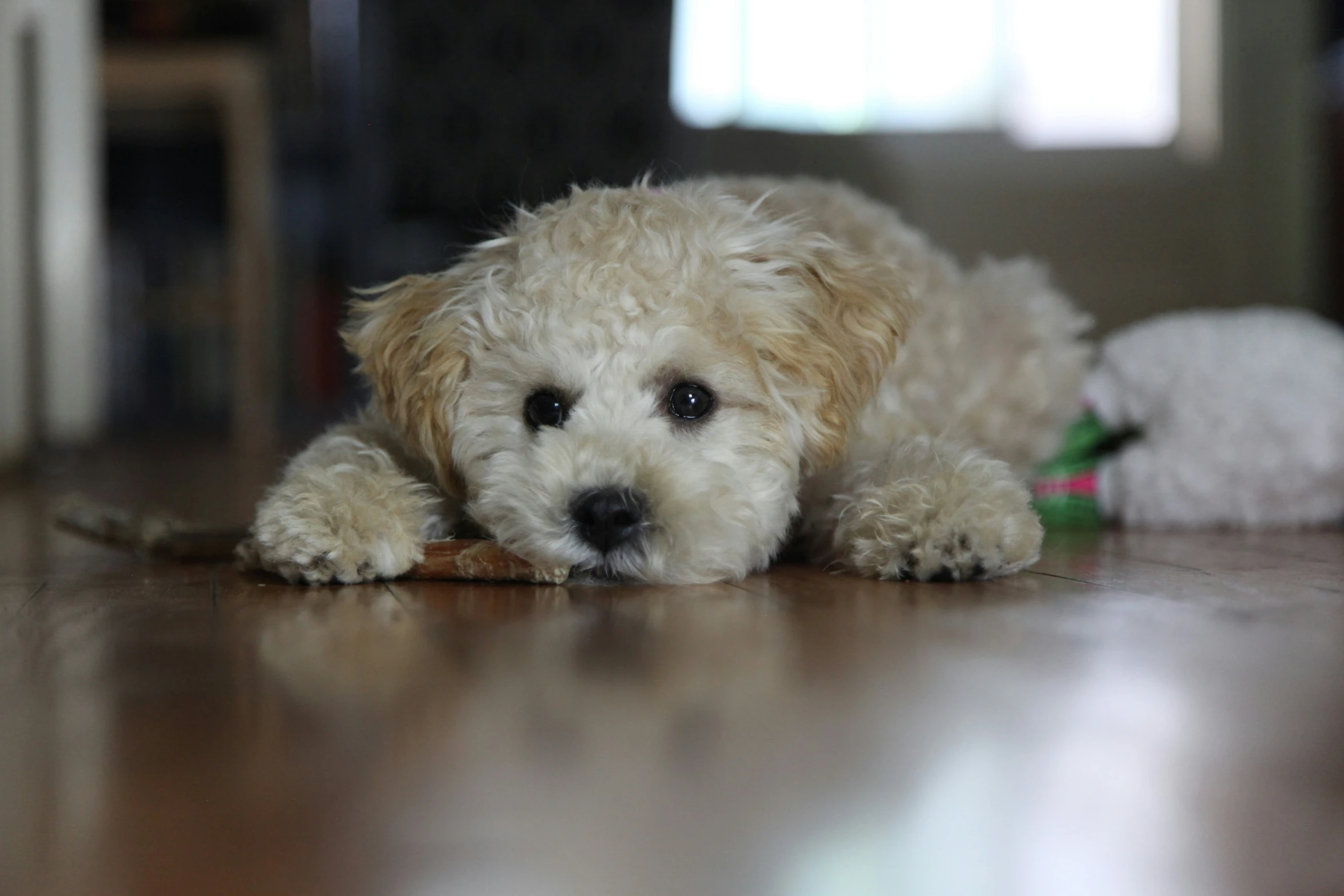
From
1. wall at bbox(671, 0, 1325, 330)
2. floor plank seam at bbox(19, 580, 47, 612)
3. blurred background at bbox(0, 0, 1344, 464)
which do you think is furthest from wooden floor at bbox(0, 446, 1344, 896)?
wall at bbox(671, 0, 1325, 330)

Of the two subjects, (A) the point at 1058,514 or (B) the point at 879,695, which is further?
(A) the point at 1058,514

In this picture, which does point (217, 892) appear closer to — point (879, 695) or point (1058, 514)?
point (879, 695)

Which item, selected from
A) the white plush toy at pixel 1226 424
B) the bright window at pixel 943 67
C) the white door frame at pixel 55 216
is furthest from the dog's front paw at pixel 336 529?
the bright window at pixel 943 67

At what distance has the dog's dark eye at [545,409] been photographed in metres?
1.59

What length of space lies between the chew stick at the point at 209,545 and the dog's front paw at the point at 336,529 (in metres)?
0.04

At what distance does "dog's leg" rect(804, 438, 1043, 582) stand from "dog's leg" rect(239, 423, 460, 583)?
0.57 meters

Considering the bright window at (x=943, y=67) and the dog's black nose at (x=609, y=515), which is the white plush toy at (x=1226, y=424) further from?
the bright window at (x=943, y=67)

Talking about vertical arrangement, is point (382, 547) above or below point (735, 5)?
below

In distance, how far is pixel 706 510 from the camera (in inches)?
58.8

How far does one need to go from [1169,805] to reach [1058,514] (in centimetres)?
161

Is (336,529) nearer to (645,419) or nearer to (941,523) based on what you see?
(645,419)

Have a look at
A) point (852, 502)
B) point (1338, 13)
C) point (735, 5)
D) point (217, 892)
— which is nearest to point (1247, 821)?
point (217, 892)

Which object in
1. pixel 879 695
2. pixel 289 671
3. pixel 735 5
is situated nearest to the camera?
pixel 879 695

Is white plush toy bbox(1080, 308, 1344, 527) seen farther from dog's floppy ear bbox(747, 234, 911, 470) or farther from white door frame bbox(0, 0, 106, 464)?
white door frame bbox(0, 0, 106, 464)
